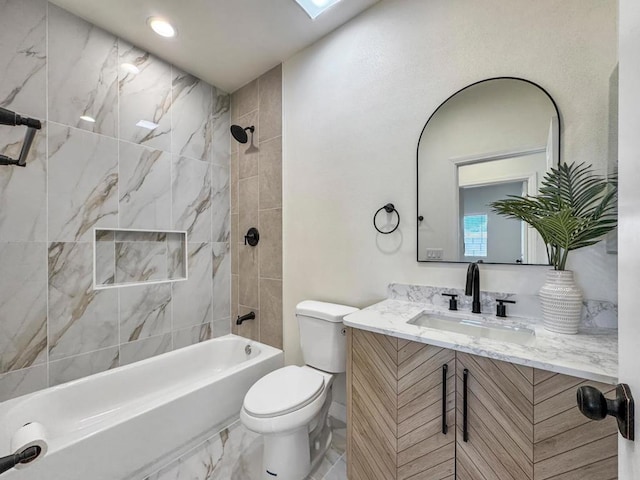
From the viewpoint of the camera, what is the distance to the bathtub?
4.08 feet

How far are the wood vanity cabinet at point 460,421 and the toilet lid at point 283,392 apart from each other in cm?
25

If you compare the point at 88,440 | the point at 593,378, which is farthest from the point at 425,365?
the point at 88,440

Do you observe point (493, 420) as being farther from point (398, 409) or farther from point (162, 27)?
point (162, 27)

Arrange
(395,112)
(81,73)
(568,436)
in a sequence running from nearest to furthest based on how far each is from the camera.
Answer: (568,436) → (395,112) → (81,73)

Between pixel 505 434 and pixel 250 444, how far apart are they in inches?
57.2

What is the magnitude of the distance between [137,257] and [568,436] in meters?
2.60

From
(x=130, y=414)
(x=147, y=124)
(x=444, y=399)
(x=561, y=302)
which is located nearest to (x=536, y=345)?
(x=561, y=302)

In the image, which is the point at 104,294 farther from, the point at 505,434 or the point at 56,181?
the point at 505,434

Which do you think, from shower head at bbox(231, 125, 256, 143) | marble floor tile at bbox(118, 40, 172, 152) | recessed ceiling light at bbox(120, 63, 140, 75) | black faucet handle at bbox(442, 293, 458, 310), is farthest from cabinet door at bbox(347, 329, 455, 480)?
recessed ceiling light at bbox(120, 63, 140, 75)

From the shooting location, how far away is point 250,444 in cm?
169

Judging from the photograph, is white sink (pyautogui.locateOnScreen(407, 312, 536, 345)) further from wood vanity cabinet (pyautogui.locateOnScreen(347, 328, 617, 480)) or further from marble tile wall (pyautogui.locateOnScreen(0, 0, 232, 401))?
marble tile wall (pyautogui.locateOnScreen(0, 0, 232, 401))

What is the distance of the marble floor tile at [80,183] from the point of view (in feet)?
5.56

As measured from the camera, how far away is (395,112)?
167 centimetres

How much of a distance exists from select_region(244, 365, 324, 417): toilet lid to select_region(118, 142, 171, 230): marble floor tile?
1.51m
